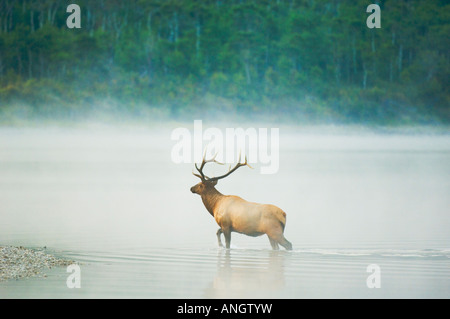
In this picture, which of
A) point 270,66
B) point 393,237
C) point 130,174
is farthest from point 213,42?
point 393,237

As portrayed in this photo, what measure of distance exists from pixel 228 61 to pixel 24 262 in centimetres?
4962

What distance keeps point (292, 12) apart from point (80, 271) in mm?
56043

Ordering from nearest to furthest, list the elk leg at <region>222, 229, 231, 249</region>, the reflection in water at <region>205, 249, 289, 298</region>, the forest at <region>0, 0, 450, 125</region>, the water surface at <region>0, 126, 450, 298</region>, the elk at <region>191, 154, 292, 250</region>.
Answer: the reflection in water at <region>205, 249, 289, 298</region>, the water surface at <region>0, 126, 450, 298</region>, the elk at <region>191, 154, 292, 250</region>, the elk leg at <region>222, 229, 231, 249</region>, the forest at <region>0, 0, 450, 125</region>

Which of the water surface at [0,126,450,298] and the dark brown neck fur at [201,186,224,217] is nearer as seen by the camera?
the water surface at [0,126,450,298]

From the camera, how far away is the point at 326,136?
164 ft

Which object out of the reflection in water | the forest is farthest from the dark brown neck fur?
the forest

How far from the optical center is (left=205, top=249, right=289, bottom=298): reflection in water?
21.9ft

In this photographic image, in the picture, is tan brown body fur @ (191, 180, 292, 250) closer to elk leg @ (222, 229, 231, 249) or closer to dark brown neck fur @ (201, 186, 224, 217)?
elk leg @ (222, 229, 231, 249)

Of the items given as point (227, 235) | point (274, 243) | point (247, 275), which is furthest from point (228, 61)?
point (247, 275)

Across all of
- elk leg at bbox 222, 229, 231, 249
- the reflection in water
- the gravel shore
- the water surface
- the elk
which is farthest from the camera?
elk leg at bbox 222, 229, 231, 249

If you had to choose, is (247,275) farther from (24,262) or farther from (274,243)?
(24,262)

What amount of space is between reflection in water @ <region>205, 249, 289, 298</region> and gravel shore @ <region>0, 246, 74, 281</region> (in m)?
1.44

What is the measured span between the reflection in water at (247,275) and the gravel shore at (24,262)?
1437mm

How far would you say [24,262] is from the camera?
758 centimetres
